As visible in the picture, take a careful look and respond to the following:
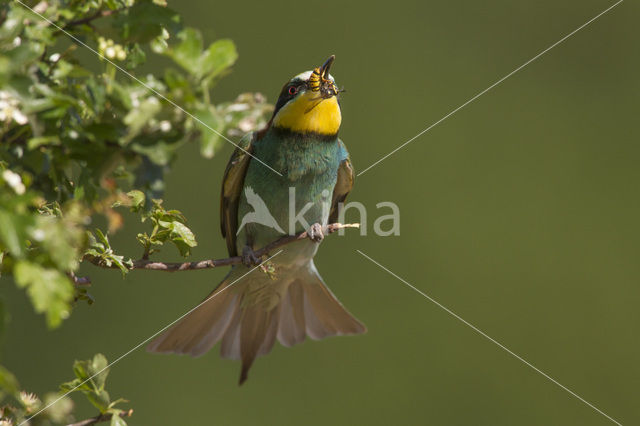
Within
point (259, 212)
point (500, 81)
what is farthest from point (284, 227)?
point (500, 81)

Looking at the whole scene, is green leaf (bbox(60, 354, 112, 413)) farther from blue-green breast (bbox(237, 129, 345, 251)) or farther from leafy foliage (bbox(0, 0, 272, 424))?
blue-green breast (bbox(237, 129, 345, 251))

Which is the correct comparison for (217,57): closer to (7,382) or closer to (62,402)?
(7,382)

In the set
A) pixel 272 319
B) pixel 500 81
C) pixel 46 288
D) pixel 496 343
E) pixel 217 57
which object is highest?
pixel 500 81

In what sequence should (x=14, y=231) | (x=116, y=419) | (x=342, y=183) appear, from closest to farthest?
(x=14, y=231)
(x=116, y=419)
(x=342, y=183)

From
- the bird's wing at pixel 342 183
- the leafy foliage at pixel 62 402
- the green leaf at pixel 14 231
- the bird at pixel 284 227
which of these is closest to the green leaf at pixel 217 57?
the green leaf at pixel 14 231

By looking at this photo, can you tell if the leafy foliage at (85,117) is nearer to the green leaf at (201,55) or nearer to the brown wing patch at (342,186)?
the green leaf at (201,55)

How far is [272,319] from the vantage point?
8.82ft

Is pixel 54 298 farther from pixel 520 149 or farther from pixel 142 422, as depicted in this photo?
pixel 520 149

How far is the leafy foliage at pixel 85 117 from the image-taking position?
93cm

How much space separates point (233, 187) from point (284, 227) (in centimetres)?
22

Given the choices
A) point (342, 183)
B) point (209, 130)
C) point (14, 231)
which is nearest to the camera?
point (14, 231)

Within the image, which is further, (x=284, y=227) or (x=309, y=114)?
(x=284, y=227)

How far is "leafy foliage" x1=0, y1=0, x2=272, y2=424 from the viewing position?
3.04ft

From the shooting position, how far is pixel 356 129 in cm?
438
